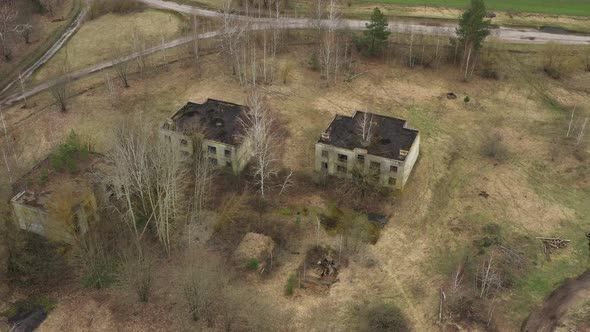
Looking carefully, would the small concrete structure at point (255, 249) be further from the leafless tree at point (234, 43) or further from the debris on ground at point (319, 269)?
the leafless tree at point (234, 43)

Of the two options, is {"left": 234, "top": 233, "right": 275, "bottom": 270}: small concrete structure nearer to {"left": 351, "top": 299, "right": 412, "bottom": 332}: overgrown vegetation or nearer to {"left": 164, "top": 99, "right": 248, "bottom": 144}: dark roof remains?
{"left": 351, "top": 299, "right": 412, "bottom": 332}: overgrown vegetation

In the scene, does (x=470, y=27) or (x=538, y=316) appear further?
(x=470, y=27)

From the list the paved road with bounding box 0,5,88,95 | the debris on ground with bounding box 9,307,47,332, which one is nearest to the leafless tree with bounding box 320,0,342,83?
the paved road with bounding box 0,5,88,95

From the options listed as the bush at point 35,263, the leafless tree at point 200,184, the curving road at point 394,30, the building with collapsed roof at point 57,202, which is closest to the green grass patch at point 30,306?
the bush at point 35,263

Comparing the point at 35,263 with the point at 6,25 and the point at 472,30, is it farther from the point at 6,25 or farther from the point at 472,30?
the point at 472,30

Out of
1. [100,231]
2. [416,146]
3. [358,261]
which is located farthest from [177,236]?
[416,146]

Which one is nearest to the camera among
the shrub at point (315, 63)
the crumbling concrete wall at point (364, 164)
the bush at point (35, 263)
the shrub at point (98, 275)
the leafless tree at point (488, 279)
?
the bush at point (35, 263)

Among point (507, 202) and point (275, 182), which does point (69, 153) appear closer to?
point (275, 182)
